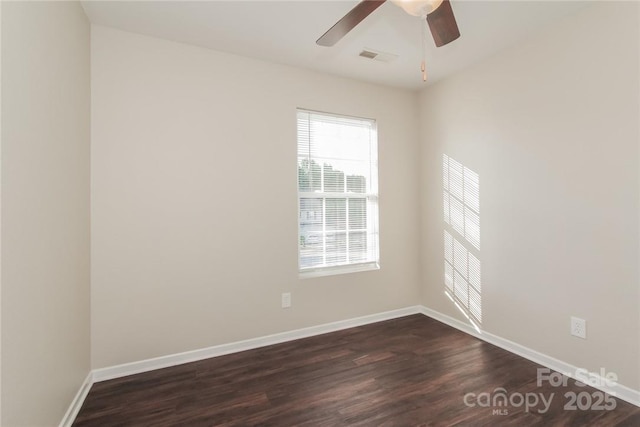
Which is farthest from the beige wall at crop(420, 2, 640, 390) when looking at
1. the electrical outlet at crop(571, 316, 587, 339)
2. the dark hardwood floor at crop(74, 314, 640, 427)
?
the dark hardwood floor at crop(74, 314, 640, 427)

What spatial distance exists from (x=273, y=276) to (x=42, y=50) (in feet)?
7.10

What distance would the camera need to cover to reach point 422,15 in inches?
64.7

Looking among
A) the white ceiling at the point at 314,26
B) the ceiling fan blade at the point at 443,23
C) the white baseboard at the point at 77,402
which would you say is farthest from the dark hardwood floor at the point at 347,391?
the white ceiling at the point at 314,26

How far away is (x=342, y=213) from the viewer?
3320 millimetres

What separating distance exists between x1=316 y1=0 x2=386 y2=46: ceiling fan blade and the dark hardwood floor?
7.52 ft

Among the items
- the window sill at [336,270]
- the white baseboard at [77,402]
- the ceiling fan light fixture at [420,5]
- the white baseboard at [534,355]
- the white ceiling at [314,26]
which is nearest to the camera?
the ceiling fan light fixture at [420,5]

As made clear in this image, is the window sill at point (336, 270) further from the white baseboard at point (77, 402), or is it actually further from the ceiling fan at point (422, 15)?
the ceiling fan at point (422, 15)

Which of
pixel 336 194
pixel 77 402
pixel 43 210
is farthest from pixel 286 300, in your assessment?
pixel 43 210

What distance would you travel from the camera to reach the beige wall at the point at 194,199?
2326mm

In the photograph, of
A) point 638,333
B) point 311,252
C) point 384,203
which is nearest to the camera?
point 638,333

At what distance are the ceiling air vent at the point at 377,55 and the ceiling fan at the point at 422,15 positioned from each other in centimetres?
90

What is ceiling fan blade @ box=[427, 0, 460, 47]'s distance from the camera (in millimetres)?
1630

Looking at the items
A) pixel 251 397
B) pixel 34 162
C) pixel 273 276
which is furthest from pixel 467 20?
pixel 251 397

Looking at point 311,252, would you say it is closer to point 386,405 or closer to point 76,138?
point 386,405
